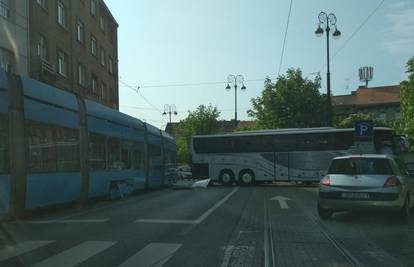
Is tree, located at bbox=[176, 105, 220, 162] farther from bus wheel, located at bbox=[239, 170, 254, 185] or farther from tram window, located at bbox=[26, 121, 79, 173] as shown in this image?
tram window, located at bbox=[26, 121, 79, 173]

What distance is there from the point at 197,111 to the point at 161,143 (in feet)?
167

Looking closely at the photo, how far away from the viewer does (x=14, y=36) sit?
25.3 m

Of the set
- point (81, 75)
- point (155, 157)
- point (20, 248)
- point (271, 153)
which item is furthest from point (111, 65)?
point (20, 248)

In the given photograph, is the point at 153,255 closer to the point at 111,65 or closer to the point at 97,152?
the point at 97,152

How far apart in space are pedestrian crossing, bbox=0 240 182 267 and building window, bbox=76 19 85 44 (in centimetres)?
2772

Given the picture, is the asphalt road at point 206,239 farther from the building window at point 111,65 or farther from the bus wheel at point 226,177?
the building window at point 111,65

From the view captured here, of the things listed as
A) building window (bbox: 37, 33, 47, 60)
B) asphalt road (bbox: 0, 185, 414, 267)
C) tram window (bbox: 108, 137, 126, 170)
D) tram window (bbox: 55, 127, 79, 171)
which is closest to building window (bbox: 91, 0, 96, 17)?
building window (bbox: 37, 33, 47, 60)

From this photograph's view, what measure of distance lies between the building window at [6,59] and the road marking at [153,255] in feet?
55.3

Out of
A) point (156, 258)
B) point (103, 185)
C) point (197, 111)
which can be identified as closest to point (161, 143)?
point (103, 185)

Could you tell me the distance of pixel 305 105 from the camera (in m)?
55.2

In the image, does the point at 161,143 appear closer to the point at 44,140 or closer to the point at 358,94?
Answer: the point at 44,140

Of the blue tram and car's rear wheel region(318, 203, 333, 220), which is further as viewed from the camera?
car's rear wheel region(318, 203, 333, 220)

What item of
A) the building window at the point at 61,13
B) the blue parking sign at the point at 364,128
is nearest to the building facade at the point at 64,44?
the building window at the point at 61,13

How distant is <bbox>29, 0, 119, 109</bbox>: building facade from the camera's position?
28141mm
